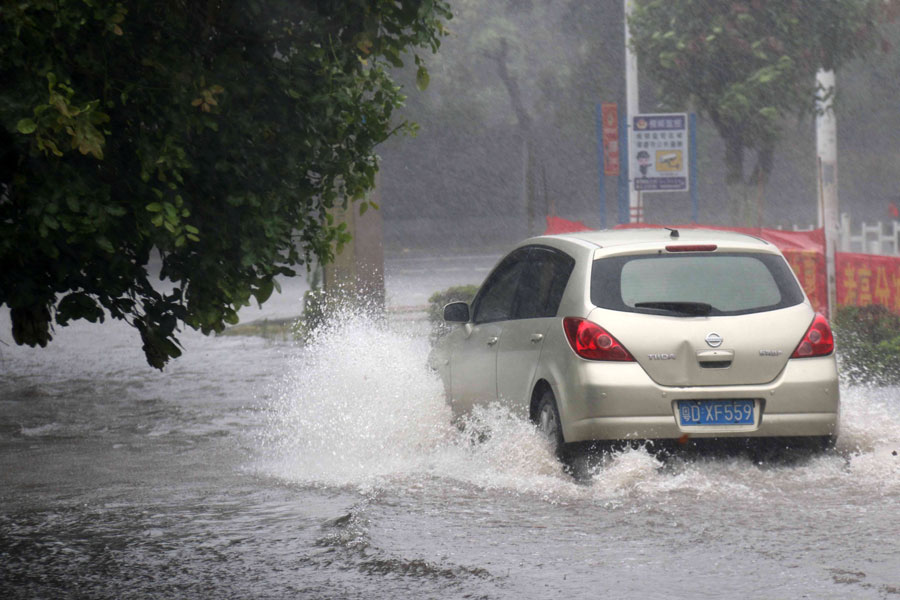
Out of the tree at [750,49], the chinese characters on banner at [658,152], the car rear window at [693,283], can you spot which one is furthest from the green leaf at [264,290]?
the tree at [750,49]

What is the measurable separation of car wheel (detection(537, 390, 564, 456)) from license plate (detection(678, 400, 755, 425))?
68cm

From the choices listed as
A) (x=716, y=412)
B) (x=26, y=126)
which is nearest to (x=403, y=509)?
(x=716, y=412)

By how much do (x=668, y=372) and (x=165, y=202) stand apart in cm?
295

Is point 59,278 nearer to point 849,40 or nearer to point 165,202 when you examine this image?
point 165,202

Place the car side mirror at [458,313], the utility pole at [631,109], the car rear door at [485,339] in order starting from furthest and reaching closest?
the utility pole at [631,109] < the car side mirror at [458,313] < the car rear door at [485,339]

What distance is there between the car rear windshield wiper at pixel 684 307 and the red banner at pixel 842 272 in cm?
760

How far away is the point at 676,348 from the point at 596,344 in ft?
1.42

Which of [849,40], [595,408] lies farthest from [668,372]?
[849,40]

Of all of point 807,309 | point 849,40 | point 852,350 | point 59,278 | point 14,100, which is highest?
point 849,40

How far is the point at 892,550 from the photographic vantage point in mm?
6254

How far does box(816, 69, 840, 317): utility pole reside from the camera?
610 inches

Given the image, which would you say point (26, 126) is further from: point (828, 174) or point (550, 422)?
point (828, 174)

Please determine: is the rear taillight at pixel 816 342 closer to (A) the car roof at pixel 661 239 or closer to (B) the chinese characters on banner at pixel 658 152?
(A) the car roof at pixel 661 239

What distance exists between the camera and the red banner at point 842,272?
15.5 meters
